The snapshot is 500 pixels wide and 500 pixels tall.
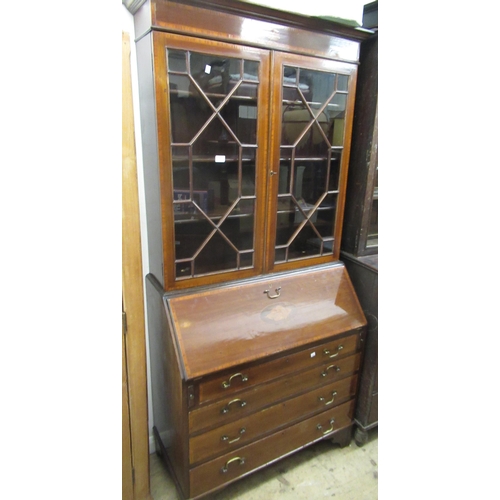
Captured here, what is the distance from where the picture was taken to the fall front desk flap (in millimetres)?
1268

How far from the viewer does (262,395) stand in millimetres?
1397

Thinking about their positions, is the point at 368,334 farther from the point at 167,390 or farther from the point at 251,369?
the point at 167,390

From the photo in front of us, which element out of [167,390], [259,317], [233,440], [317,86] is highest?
[317,86]

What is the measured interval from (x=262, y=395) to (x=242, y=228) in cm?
69

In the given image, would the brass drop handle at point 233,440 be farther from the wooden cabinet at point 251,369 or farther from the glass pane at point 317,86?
the glass pane at point 317,86

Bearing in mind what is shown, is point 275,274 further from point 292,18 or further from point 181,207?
point 292,18

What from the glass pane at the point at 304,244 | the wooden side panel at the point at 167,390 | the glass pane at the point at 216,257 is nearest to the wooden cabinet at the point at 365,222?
the glass pane at the point at 304,244

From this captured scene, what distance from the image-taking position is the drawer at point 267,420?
1.32 m

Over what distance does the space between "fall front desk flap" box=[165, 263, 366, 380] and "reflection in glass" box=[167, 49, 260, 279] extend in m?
0.13

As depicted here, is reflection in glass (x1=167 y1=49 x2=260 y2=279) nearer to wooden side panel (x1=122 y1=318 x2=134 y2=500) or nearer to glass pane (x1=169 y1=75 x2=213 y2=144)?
glass pane (x1=169 y1=75 x2=213 y2=144)

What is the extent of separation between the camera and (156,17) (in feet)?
3.51

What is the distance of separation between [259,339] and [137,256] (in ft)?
1.86

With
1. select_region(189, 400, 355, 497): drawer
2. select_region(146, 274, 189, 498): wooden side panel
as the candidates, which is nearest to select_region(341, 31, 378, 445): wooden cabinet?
select_region(189, 400, 355, 497): drawer

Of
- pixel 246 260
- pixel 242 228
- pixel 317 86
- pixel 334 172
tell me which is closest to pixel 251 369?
pixel 246 260
